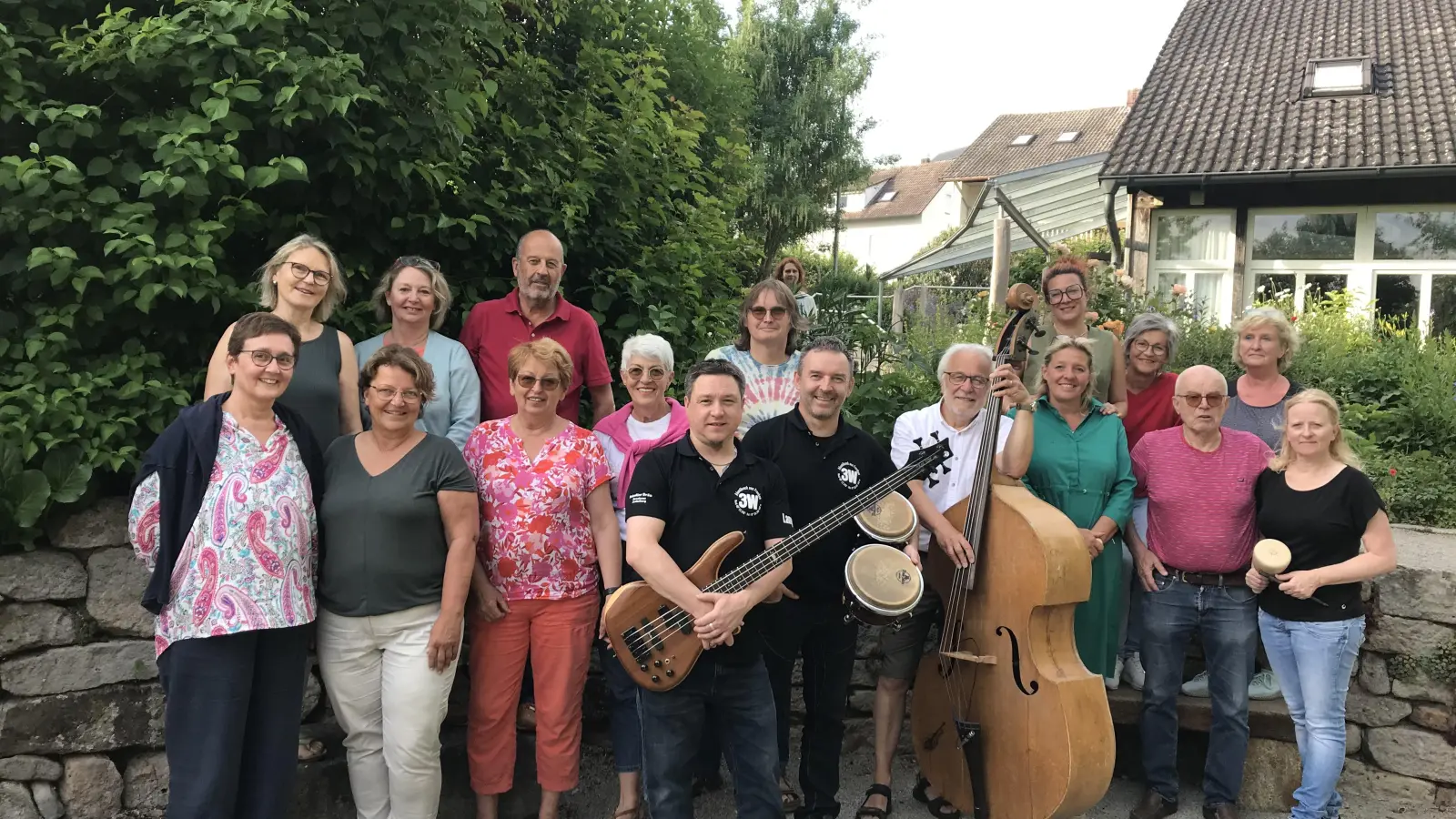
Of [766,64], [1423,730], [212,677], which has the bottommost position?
[1423,730]

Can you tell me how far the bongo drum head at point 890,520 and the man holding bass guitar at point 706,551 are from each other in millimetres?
282

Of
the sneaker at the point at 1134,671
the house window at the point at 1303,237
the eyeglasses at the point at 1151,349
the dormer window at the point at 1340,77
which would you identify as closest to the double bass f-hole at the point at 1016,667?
the sneaker at the point at 1134,671

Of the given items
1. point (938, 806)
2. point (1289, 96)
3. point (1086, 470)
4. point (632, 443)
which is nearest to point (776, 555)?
point (632, 443)

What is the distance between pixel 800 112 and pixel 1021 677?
824 inches

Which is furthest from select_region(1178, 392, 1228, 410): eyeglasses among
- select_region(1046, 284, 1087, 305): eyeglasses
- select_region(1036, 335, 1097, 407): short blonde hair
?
select_region(1046, 284, 1087, 305): eyeglasses

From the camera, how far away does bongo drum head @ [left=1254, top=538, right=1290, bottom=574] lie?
132 inches

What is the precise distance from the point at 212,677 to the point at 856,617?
2.00 m

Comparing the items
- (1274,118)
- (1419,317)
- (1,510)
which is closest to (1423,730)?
(1,510)

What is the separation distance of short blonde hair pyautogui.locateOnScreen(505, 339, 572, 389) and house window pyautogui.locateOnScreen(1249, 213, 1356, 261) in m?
11.7

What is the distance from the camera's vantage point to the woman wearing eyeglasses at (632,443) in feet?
11.7

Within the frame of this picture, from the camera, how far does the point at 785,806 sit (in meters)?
3.77

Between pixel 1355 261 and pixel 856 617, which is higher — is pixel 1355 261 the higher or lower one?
the higher one

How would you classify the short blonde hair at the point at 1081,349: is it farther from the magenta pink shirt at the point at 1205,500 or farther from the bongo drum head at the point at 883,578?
the bongo drum head at the point at 883,578

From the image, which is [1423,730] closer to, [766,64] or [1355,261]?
[1355,261]
